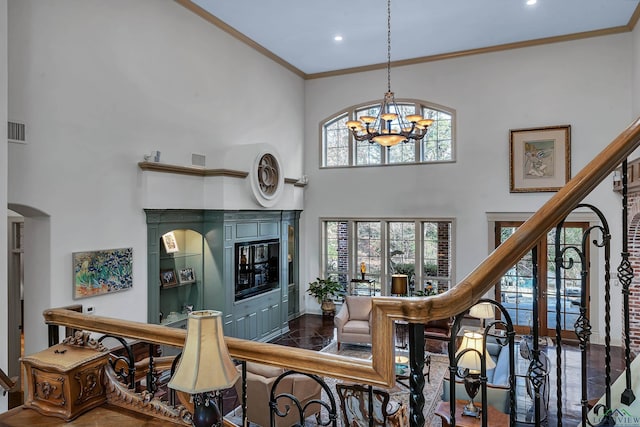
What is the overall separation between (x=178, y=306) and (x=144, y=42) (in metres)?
3.82

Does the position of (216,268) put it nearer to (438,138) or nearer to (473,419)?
(473,419)

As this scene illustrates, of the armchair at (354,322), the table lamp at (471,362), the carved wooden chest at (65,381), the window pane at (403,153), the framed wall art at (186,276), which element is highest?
the window pane at (403,153)

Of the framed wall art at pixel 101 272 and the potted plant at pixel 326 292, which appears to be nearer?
the framed wall art at pixel 101 272

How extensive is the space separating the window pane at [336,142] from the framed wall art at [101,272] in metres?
5.16

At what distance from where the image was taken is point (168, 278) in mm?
6070

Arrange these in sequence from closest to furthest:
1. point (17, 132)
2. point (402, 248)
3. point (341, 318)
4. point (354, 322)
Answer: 1. point (17, 132)
2. point (341, 318)
3. point (354, 322)
4. point (402, 248)

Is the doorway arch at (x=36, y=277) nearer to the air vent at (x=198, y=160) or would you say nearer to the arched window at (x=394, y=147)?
the air vent at (x=198, y=160)

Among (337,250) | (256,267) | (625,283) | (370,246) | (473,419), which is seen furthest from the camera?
(337,250)

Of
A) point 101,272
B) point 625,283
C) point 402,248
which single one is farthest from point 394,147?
point 625,283

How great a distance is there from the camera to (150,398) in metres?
1.84

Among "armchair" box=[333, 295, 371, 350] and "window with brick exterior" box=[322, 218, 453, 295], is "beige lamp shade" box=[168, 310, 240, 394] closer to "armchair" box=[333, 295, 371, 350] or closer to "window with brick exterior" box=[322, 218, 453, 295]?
"armchair" box=[333, 295, 371, 350]

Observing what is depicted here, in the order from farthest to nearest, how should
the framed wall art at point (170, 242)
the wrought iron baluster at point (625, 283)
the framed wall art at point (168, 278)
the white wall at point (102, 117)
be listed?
1. the framed wall art at point (170, 242)
2. the framed wall art at point (168, 278)
3. the white wall at point (102, 117)
4. the wrought iron baluster at point (625, 283)

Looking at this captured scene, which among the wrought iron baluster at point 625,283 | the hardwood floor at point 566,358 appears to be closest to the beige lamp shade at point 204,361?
the wrought iron baluster at point 625,283

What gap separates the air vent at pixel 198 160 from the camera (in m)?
6.30
